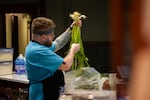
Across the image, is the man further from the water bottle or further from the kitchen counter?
the water bottle

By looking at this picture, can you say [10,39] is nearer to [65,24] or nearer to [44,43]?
[65,24]

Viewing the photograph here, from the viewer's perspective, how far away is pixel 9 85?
359 centimetres

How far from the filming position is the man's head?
2475mm

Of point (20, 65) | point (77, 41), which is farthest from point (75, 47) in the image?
point (20, 65)

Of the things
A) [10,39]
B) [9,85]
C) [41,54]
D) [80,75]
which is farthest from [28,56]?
[10,39]

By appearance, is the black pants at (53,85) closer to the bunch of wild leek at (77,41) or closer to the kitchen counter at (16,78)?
the bunch of wild leek at (77,41)

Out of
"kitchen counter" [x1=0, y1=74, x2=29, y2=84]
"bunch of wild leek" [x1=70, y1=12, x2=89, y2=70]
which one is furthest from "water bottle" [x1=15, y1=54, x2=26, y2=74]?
"bunch of wild leek" [x1=70, y1=12, x2=89, y2=70]

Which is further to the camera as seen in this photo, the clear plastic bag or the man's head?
the man's head

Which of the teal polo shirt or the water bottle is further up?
the teal polo shirt

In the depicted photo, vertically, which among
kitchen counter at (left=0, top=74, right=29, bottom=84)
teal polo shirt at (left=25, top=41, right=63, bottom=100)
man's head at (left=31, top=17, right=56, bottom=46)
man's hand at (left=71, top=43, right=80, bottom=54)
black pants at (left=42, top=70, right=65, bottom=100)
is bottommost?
kitchen counter at (left=0, top=74, right=29, bottom=84)

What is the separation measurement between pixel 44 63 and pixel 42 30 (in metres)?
0.26

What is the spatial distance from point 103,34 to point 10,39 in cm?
243

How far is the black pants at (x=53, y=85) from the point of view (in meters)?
2.49

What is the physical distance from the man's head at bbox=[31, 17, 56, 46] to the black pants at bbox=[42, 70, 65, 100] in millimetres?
269
